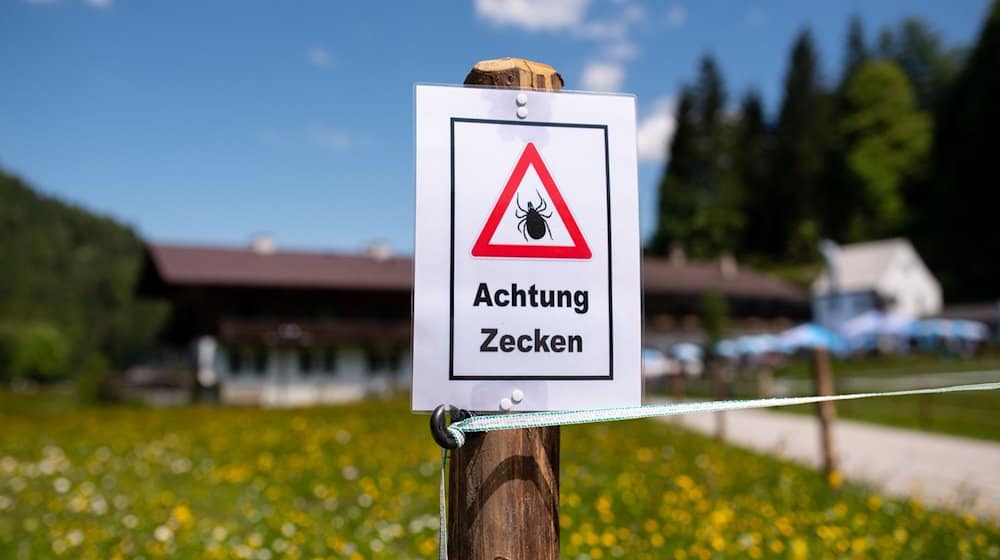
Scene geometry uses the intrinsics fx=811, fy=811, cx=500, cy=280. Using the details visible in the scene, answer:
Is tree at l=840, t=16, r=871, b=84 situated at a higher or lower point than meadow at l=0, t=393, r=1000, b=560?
higher

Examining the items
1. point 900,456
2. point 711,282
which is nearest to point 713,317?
point 711,282

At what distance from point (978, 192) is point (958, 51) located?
34390 millimetres

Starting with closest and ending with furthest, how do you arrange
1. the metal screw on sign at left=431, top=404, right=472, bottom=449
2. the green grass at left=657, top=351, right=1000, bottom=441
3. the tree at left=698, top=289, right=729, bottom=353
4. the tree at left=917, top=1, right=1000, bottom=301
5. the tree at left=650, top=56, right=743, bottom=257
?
the metal screw on sign at left=431, top=404, right=472, bottom=449, the green grass at left=657, top=351, right=1000, bottom=441, the tree at left=698, top=289, right=729, bottom=353, the tree at left=917, top=1, right=1000, bottom=301, the tree at left=650, top=56, right=743, bottom=257

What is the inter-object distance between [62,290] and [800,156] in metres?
81.2

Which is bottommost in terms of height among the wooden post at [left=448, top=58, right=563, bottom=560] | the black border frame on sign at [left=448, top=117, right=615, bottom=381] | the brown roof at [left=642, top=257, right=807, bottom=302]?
the wooden post at [left=448, top=58, right=563, bottom=560]

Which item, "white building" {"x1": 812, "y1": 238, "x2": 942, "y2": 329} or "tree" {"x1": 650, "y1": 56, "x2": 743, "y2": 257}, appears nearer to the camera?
A: "white building" {"x1": 812, "y1": 238, "x2": 942, "y2": 329}

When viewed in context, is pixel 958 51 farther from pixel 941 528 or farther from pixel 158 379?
pixel 941 528

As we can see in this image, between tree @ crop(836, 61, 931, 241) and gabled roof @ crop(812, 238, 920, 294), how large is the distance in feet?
31.0

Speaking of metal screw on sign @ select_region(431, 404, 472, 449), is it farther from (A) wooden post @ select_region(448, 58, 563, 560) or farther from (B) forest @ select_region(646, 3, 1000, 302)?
(B) forest @ select_region(646, 3, 1000, 302)

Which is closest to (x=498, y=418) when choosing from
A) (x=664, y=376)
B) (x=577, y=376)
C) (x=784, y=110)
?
(x=577, y=376)

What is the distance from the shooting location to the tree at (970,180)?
57656mm

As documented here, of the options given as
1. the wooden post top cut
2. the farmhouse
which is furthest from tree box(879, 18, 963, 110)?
the wooden post top cut

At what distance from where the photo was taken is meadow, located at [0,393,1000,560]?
18.0 ft

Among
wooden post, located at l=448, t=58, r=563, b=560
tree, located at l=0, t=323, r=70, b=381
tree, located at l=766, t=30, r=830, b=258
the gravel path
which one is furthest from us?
tree, located at l=0, t=323, r=70, b=381
